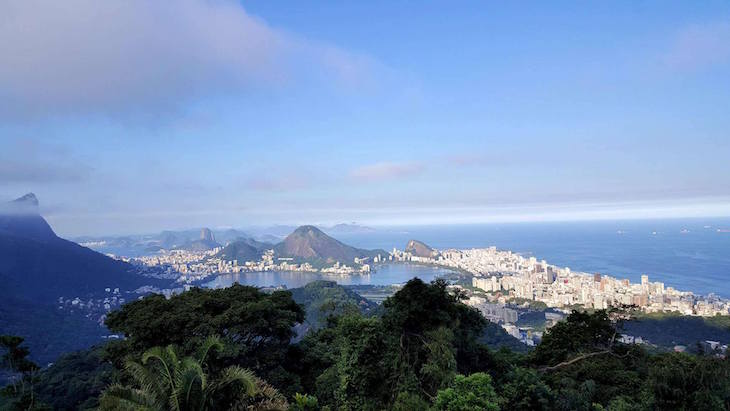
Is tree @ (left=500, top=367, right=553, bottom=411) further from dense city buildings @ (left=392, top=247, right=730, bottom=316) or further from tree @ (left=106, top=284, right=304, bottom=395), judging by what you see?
dense city buildings @ (left=392, top=247, right=730, bottom=316)

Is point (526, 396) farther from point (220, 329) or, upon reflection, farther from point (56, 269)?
point (56, 269)

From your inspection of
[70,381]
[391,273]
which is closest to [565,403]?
[70,381]

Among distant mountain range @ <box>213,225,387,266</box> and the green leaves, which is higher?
the green leaves

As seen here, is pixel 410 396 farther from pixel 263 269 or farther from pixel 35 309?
pixel 263 269

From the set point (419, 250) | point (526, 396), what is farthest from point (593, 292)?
point (419, 250)

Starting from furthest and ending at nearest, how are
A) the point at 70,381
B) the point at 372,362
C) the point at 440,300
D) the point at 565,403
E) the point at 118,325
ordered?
the point at 70,381 < the point at 118,325 < the point at 440,300 < the point at 372,362 < the point at 565,403

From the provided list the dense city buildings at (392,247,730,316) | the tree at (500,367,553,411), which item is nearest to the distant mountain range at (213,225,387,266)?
the dense city buildings at (392,247,730,316)

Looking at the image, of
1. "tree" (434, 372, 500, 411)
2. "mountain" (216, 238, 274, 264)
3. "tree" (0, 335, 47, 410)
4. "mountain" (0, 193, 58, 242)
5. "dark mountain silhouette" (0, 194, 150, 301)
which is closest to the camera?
"tree" (434, 372, 500, 411)
